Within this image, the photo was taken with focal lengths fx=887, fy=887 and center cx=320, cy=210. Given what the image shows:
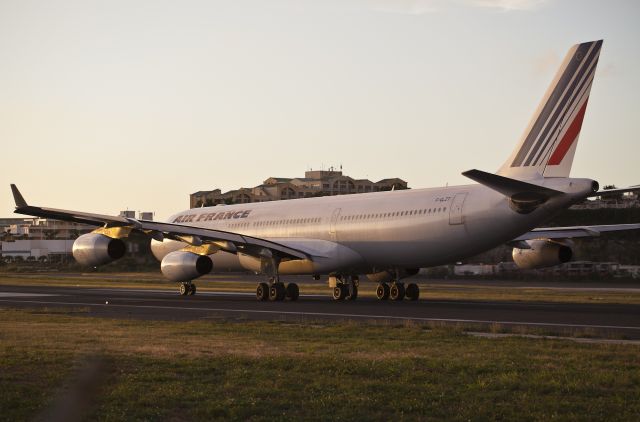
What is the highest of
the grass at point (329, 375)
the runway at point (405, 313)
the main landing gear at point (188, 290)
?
the main landing gear at point (188, 290)

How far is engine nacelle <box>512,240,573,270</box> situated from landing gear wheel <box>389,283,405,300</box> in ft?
18.2

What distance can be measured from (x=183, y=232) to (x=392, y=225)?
8023 millimetres

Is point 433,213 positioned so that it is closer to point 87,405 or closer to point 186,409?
point 186,409

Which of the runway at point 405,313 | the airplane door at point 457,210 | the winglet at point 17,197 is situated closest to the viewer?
the runway at point 405,313

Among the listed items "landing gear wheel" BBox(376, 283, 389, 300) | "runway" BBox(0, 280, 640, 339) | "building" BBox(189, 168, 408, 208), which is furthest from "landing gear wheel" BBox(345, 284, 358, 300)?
"building" BBox(189, 168, 408, 208)

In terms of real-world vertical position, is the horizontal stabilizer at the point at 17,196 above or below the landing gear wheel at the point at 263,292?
above

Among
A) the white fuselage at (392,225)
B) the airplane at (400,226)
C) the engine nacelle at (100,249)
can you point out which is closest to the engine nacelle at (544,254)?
the airplane at (400,226)

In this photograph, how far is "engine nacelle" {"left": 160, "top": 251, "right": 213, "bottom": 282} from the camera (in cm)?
3556

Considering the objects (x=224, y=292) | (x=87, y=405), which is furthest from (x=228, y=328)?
(x=224, y=292)

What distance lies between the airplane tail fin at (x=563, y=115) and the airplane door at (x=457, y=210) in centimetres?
228

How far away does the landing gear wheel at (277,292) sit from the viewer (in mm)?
34094

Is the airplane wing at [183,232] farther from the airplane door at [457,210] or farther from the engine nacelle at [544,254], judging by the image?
the engine nacelle at [544,254]

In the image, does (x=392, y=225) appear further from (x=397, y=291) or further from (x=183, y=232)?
(x=183, y=232)

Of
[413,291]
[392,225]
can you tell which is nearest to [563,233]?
[413,291]
